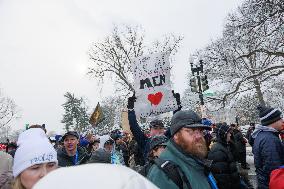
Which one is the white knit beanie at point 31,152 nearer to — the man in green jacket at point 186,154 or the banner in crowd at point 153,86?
the man in green jacket at point 186,154

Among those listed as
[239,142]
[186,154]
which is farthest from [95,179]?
[239,142]

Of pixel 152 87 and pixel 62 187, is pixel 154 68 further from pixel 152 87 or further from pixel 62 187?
pixel 62 187

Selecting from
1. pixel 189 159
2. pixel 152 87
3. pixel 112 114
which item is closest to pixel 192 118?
pixel 189 159

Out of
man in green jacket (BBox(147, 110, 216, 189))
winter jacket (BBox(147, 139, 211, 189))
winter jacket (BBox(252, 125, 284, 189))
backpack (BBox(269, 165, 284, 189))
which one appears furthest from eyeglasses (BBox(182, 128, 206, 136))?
winter jacket (BBox(252, 125, 284, 189))

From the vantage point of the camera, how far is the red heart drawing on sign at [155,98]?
6.05 metres

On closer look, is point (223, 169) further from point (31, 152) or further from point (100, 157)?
point (31, 152)

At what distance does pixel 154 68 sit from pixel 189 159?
12.0 feet

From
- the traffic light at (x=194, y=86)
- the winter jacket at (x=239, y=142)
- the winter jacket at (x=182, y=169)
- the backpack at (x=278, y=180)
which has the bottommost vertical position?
the winter jacket at (x=239, y=142)

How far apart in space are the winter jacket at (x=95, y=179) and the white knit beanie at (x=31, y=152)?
6.27ft

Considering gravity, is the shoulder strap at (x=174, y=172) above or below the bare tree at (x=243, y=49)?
below

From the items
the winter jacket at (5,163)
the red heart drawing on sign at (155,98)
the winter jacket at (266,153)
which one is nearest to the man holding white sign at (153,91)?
the red heart drawing on sign at (155,98)

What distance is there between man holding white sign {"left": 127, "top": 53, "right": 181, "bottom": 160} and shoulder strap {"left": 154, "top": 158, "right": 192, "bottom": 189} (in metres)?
2.92

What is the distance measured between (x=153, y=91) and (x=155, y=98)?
0.13 meters

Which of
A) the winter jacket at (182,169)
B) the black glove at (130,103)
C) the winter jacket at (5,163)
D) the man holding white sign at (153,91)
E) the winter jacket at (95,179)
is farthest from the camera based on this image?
the man holding white sign at (153,91)
